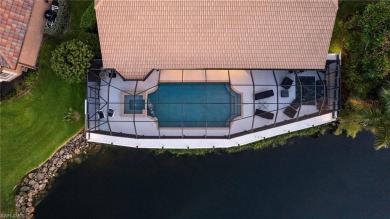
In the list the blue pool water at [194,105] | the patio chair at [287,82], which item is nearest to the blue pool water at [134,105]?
the blue pool water at [194,105]

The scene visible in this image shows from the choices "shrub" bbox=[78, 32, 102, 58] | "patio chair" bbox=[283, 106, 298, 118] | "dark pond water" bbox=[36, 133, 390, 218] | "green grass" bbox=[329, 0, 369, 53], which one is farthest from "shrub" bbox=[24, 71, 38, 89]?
"green grass" bbox=[329, 0, 369, 53]

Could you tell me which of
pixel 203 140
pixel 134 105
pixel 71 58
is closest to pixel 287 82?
pixel 203 140

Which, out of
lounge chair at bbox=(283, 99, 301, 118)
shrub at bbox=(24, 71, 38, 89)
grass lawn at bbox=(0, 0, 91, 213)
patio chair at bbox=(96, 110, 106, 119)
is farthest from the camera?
grass lawn at bbox=(0, 0, 91, 213)

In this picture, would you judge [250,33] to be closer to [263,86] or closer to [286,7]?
[286,7]

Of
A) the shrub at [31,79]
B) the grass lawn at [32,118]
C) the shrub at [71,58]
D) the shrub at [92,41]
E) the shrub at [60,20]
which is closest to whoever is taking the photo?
the shrub at [71,58]

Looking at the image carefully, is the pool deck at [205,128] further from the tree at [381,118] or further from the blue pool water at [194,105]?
the tree at [381,118]

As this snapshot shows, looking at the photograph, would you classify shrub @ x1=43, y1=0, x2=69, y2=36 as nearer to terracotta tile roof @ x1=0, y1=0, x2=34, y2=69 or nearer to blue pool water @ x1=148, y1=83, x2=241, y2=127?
terracotta tile roof @ x1=0, y1=0, x2=34, y2=69

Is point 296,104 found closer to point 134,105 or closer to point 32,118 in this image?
point 134,105
